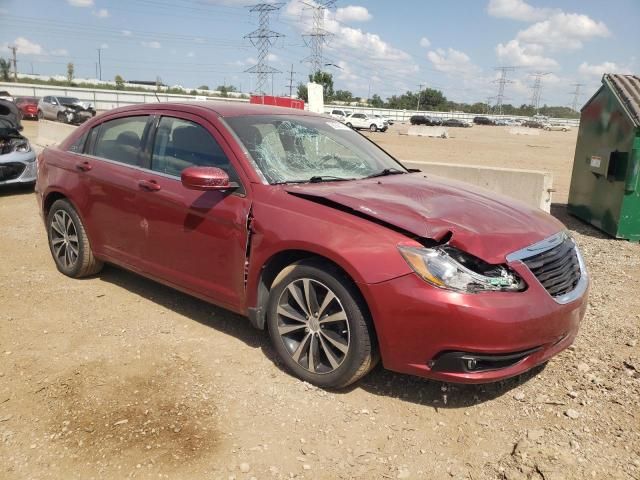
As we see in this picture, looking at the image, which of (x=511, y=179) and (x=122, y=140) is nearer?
(x=122, y=140)

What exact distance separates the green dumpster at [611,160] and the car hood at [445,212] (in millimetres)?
4155

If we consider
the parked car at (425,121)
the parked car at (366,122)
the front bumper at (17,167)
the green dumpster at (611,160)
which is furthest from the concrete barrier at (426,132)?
the front bumper at (17,167)

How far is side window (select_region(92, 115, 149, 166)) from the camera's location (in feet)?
13.7

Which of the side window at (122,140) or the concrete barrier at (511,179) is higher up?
the side window at (122,140)

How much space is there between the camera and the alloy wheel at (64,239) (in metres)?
4.79

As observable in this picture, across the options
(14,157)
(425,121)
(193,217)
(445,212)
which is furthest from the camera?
(425,121)

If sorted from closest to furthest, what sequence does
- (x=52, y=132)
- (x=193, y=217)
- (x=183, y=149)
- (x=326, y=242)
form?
1. (x=326, y=242)
2. (x=193, y=217)
3. (x=183, y=149)
4. (x=52, y=132)

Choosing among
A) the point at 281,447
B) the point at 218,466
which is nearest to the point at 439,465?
the point at 281,447

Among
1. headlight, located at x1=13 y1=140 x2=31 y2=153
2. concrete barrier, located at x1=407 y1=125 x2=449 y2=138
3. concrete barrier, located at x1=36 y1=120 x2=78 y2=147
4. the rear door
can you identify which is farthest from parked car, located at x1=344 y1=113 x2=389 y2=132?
the rear door

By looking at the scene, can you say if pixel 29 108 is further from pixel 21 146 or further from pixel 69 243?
pixel 69 243

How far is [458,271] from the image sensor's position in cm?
272

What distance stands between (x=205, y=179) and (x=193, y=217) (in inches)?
16.5

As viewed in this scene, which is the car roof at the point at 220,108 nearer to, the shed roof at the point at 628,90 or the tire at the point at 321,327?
→ the tire at the point at 321,327

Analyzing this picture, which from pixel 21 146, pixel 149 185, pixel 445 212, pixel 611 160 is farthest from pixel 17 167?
pixel 611 160
